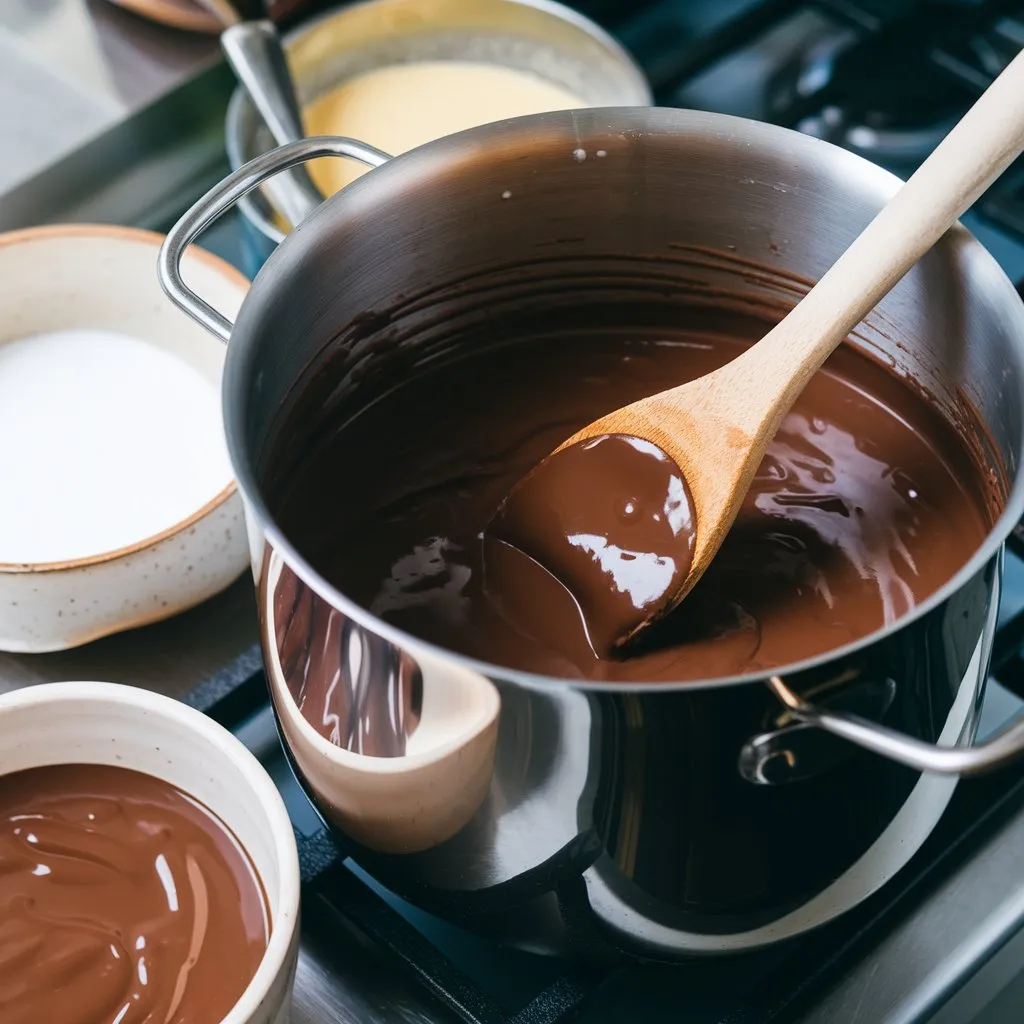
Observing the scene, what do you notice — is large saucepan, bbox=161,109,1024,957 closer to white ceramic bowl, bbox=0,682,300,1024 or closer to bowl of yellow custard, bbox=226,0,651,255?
white ceramic bowl, bbox=0,682,300,1024

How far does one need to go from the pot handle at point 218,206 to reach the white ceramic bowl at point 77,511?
0.41 ft

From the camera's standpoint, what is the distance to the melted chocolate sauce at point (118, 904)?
59 centimetres

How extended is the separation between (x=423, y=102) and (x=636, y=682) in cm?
60

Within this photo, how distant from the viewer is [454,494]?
747 mm

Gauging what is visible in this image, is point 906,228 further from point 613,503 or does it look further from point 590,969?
point 590,969

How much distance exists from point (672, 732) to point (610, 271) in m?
0.37

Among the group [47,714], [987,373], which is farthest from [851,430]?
[47,714]

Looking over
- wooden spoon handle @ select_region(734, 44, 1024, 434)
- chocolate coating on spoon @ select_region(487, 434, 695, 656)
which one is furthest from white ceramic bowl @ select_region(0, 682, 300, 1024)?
wooden spoon handle @ select_region(734, 44, 1024, 434)

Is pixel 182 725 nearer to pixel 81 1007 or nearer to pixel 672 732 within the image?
pixel 81 1007

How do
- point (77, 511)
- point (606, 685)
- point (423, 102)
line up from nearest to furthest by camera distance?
point (606, 685) < point (77, 511) < point (423, 102)

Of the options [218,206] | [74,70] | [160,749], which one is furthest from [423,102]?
[160,749]

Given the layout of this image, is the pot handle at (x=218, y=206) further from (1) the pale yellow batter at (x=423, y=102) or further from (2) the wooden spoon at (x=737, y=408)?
(1) the pale yellow batter at (x=423, y=102)

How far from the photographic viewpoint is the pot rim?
475mm

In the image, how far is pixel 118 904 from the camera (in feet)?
2.03
